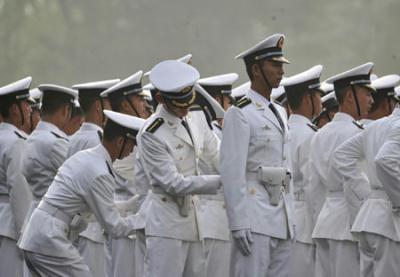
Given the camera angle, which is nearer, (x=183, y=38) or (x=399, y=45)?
(x=399, y=45)

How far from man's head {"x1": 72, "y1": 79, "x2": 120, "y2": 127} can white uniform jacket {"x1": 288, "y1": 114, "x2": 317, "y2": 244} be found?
1.68 metres

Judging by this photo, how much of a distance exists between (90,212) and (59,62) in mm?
17806

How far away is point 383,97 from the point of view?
1090cm

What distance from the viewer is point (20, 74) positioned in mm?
26984

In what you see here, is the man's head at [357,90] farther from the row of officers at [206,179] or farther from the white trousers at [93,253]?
the white trousers at [93,253]

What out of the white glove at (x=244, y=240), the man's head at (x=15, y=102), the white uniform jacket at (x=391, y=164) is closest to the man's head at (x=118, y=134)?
the white glove at (x=244, y=240)

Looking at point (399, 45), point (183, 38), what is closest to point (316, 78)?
point (399, 45)

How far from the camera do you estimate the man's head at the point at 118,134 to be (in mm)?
8812

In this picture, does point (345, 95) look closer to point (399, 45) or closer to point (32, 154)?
point (32, 154)

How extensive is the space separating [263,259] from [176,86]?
4.29 ft

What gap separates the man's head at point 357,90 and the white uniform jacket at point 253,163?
217 cm

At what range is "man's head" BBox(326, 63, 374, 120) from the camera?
10781mm

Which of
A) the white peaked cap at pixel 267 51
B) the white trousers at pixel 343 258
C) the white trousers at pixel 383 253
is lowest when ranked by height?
the white trousers at pixel 343 258

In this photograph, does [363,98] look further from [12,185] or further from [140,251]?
[12,185]
